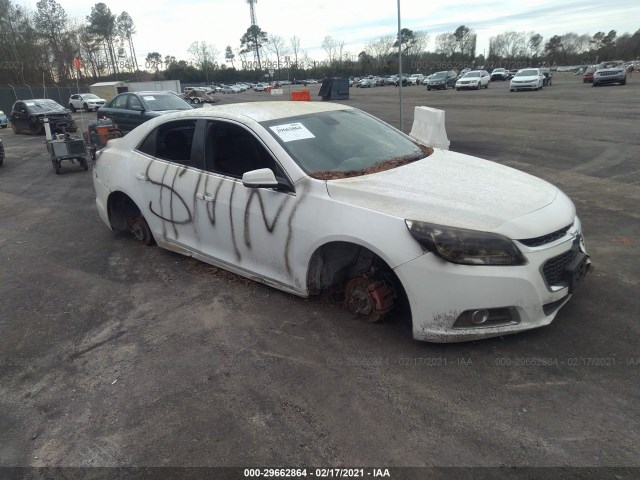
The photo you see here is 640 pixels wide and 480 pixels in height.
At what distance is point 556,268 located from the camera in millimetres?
3059

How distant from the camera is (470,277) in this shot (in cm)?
287

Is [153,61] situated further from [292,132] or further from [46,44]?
[292,132]

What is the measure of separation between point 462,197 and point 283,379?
171 centimetres

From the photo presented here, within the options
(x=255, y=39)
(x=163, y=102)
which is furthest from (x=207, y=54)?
(x=163, y=102)

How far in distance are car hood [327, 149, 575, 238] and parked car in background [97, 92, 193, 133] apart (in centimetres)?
1124

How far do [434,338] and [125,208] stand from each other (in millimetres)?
4234

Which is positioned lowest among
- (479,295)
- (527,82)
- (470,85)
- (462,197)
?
(470,85)

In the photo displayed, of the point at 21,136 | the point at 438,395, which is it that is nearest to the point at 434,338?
the point at 438,395

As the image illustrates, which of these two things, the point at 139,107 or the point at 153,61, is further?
the point at 153,61

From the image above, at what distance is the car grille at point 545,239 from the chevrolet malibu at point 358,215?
0.04 feet

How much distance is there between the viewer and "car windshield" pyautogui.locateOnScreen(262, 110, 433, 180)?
3.75 metres

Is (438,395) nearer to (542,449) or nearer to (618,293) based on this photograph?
(542,449)

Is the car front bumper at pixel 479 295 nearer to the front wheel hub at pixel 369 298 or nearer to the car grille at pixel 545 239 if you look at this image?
the car grille at pixel 545 239

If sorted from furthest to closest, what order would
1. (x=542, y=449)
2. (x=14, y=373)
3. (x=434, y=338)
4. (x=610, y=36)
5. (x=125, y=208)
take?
(x=610, y=36)
(x=125, y=208)
(x=14, y=373)
(x=434, y=338)
(x=542, y=449)
